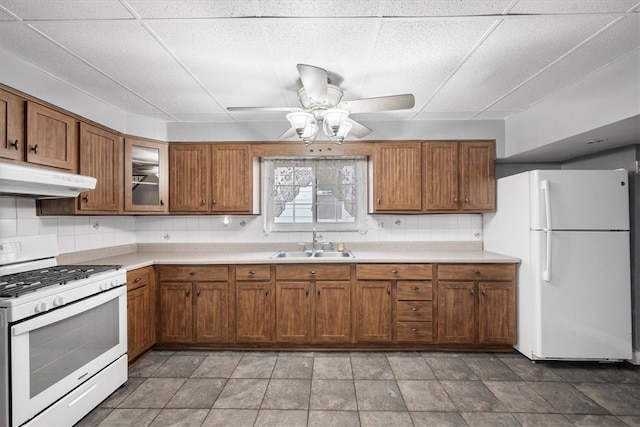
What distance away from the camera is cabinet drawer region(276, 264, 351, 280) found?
296 cm

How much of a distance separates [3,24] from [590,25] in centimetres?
319

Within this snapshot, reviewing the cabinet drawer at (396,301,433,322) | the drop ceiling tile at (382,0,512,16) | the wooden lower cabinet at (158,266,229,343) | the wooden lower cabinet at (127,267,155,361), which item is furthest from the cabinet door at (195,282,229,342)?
the drop ceiling tile at (382,0,512,16)

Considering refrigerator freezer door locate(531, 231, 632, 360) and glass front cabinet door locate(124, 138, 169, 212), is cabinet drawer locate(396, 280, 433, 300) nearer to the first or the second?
refrigerator freezer door locate(531, 231, 632, 360)

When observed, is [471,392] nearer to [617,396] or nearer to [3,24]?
[617,396]

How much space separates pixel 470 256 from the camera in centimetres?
309

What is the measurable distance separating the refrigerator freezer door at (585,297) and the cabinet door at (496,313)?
0.29 metres

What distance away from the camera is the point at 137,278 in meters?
2.71

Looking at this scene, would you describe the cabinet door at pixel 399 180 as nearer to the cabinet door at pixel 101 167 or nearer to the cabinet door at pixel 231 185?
the cabinet door at pixel 231 185

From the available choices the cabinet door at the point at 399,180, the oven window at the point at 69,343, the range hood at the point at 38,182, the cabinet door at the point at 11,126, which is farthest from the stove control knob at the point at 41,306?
the cabinet door at the point at 399,180

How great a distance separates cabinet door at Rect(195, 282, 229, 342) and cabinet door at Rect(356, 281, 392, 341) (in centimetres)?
127

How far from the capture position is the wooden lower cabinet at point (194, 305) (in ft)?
9.73

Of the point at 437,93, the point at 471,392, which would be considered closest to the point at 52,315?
the point at 471,392

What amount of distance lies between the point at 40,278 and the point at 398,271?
8.94 feet

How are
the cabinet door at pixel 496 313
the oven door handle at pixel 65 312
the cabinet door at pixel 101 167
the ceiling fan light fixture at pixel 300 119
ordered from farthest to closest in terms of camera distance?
the cabinet door at pixel 496 313, the cabinet door at pixel 101 167, the ceiling fan light fixture at pixel 300 119, the oven door handle at pixel 65 312
